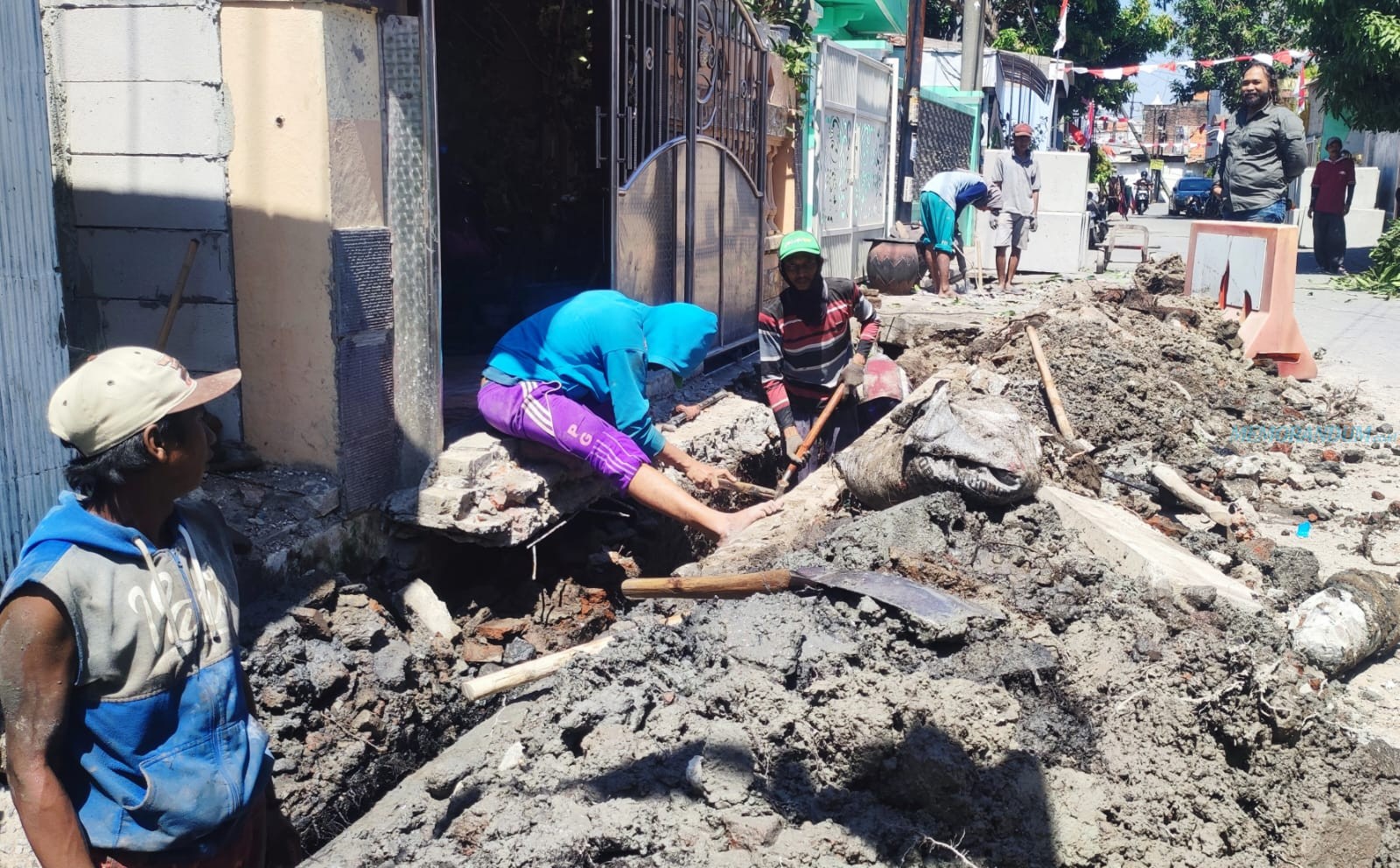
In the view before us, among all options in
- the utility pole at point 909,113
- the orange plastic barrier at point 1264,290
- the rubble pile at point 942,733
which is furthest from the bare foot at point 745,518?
the utility pole at point 909,113

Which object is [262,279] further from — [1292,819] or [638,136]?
[1292,819]

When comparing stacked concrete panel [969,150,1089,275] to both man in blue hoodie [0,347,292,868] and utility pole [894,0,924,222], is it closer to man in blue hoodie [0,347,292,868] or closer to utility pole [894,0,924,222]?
utility pole [894,0,924,222]

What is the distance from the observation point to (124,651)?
1976mm

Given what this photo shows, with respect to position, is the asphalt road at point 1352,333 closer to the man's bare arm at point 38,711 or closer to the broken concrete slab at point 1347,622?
the broken concrete slab at point 1347,622

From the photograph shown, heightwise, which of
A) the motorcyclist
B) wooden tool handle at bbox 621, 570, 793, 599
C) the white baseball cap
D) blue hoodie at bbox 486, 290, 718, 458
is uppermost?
the motorcyclist

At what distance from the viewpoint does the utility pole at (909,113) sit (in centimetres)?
1590

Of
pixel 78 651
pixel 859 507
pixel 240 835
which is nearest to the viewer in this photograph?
pixel 78 651

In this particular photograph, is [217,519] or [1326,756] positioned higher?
[217,519]

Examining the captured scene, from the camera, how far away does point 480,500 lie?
4.89 meters

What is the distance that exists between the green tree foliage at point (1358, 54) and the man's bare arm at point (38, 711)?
1749 cm

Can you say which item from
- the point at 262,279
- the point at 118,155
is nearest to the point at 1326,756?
the point at 262,279

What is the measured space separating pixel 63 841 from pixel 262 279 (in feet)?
8.99

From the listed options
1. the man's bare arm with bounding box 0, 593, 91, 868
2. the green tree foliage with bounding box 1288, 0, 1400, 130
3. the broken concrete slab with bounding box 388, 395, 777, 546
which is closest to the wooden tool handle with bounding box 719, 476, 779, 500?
the broken concrete slab with bounding box 388, 395, 777, 546

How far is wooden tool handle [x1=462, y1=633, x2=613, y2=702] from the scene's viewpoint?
3967mm
